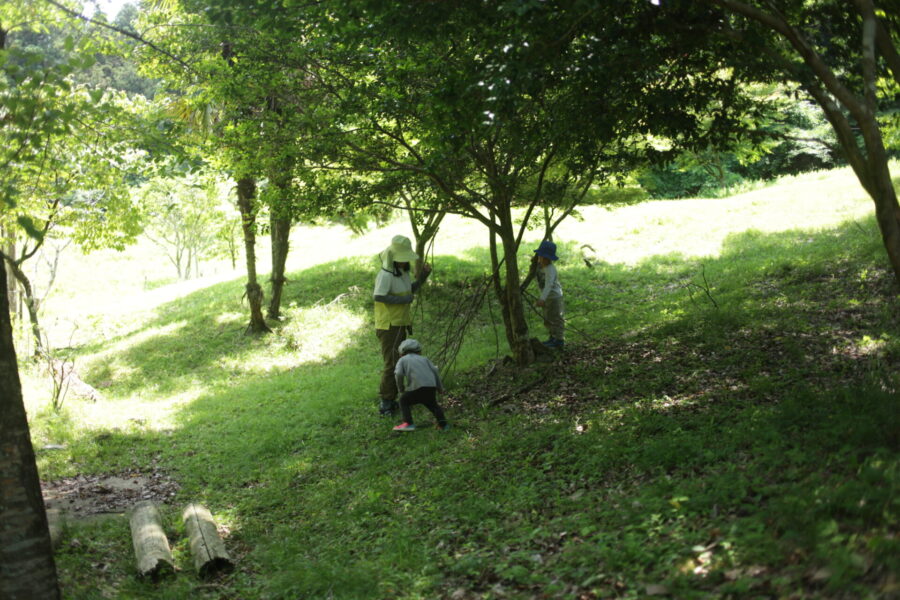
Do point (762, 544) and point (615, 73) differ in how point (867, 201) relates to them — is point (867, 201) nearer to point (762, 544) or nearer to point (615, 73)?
point (615, 73)

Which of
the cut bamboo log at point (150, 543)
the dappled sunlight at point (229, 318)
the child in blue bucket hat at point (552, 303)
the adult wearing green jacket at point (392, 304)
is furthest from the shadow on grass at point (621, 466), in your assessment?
the dappled sunlight at point (229, 318)

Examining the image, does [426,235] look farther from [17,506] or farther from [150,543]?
[17,506]

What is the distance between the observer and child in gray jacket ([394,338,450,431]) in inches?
330

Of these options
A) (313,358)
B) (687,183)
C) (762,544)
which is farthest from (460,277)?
(687,183)

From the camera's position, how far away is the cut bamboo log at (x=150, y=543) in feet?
18.6

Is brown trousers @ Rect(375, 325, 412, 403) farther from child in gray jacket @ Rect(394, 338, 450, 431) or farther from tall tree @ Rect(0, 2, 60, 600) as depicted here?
tall tree @ Rect(0, 2, 60, 600)

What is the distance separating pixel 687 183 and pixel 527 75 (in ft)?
98.6

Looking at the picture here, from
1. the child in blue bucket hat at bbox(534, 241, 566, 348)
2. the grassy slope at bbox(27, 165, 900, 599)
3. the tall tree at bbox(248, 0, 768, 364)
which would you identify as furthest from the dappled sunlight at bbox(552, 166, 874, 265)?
the tall tree at bbox(248, 0, 768, 364)

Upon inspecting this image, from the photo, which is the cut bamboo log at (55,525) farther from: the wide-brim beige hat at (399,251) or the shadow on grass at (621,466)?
the wide-brim beige hat at (399,251)

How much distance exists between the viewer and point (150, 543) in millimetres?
5969

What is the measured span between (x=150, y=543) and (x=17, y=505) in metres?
1.68

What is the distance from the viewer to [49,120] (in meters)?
5.27

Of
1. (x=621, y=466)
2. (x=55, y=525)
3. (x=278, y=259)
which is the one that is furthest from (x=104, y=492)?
(x=278, y=259)

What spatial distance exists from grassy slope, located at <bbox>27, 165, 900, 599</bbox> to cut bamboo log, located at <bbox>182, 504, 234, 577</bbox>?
0.47 ft
